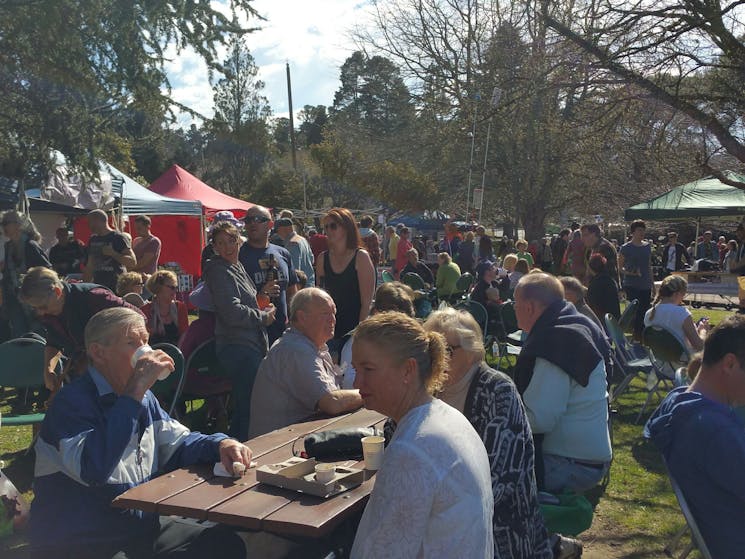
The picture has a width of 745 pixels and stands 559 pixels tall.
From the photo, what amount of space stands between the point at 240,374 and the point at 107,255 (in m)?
3.47

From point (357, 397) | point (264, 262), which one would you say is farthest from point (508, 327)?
point (357, 397)

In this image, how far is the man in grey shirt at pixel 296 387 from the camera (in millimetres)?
3730

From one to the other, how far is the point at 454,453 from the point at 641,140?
26.4 feet

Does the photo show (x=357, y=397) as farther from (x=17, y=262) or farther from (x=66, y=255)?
(x=66, y=255)

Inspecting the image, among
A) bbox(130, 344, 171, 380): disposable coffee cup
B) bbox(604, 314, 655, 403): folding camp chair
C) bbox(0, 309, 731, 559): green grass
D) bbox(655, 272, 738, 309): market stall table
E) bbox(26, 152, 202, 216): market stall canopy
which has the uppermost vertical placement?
bbox(26, 152, 202, 216): market stall canopy

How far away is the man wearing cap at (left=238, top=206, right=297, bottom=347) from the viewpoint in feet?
18.4

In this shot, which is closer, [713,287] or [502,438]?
[502,438]

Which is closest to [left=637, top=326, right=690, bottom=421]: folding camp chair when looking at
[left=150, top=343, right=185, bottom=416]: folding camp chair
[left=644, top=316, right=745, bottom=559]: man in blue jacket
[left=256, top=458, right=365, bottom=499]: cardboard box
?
[left=644, top=316, right=745, bottom=559]: man in blue jacket

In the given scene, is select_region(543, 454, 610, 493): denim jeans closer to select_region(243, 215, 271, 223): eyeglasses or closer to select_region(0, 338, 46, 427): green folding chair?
select_region(243, 215, 271, 223): eyeglasses

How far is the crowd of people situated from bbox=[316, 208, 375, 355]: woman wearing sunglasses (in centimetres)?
1

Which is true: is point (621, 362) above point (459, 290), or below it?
below

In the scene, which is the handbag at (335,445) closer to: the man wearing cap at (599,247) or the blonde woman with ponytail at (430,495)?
the blonde woman with ponytail at (430,495)

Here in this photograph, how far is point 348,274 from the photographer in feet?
18.3

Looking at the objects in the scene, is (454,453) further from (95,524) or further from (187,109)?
(187,109)
